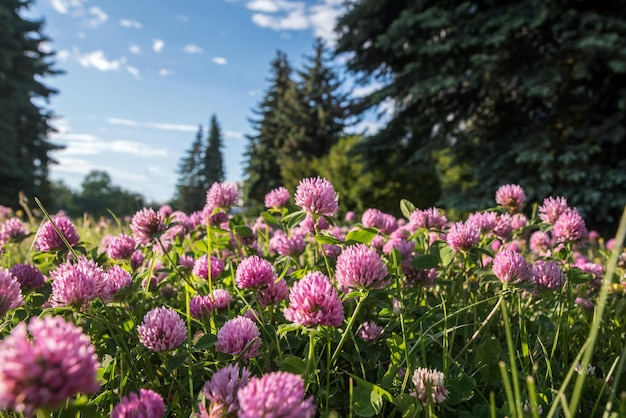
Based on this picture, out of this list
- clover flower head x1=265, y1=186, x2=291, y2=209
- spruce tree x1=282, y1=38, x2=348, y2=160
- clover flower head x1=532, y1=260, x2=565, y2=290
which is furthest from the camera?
spruce tree x1=282, y1=38, x2=348, y2=160

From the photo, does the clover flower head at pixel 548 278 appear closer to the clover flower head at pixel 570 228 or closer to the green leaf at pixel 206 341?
the clover flower head at pixel 570 228

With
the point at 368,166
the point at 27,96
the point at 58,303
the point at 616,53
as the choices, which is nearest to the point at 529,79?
the point at 616,53

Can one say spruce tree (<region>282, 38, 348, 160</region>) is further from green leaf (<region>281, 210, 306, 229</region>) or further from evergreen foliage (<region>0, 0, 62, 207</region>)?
green leaf (<region>281, 210, 306, 229</region>)

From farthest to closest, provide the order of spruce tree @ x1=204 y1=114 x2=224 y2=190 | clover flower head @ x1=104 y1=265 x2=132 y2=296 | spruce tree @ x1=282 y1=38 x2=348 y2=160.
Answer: spruce tree @ x1=204 y1=114 x2=224 y2=190 → spruce tree @ x1=282 y1=38 x2=348 y2=160 → clover flower head @ x1=104 y1=265 x2=132 y2=296

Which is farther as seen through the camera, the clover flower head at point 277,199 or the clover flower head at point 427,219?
the clover flower head at point 277,199

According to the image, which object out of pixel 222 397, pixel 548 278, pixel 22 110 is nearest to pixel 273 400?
pixel 222 397

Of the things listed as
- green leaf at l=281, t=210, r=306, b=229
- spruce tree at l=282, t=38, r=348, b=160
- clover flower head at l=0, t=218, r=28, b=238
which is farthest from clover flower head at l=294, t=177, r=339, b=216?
spruce tree at l=282, t=38, r=348, b=160

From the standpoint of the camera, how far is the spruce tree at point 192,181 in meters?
34.5

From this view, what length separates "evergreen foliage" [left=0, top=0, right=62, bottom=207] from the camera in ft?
51.8

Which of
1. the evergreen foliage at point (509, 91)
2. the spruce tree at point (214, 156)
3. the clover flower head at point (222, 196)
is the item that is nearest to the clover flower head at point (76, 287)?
the clover flower head at point (222, 196)

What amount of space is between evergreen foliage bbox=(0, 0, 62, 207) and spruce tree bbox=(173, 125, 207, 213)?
14.7 meters

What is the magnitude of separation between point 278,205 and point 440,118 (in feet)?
24.9

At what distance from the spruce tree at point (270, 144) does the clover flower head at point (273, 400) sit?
24.1 metres

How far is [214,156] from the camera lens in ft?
115
